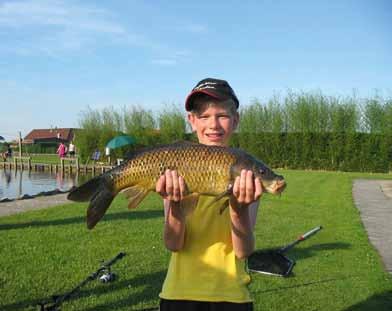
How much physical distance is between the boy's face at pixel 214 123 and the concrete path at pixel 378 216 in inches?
218

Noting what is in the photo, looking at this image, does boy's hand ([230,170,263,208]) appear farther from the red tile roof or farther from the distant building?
the red tile roof

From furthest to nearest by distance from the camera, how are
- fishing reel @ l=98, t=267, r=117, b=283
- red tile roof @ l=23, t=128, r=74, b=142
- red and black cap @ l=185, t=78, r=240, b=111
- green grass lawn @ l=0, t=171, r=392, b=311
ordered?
1. red tile roof @ l=23, t=128, r=74, b=142
2. fishing reel @ l=98, t=267, r=117, b=283
3. green grass lawn @ l=0, t=171, r=392, b=311
4. red and black cap @ l=185, t=78, r=240, b=111

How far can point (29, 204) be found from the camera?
1396 cm

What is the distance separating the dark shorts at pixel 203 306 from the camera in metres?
2.48

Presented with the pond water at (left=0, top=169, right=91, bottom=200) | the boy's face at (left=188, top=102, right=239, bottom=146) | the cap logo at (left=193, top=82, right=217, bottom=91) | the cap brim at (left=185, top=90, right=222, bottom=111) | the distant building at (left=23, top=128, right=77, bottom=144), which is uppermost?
the distant building at (left=23, top=128, right=77, bottom=144)

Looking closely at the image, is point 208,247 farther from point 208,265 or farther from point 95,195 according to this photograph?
point 95,195

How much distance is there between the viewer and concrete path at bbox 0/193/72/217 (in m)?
12.4

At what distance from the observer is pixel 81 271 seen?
6.51m

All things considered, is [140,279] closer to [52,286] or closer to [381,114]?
[52,286]

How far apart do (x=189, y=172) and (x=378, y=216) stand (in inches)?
456

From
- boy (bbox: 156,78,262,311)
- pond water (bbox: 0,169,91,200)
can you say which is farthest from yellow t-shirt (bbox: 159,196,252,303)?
pond water (bbox: 0,169,91,200)

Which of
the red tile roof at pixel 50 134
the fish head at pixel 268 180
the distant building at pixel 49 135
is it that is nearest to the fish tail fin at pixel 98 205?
the fish head at pixel 268 180

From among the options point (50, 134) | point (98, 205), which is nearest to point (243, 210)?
point (98, 205)

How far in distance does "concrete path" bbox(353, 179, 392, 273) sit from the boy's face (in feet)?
18.2
